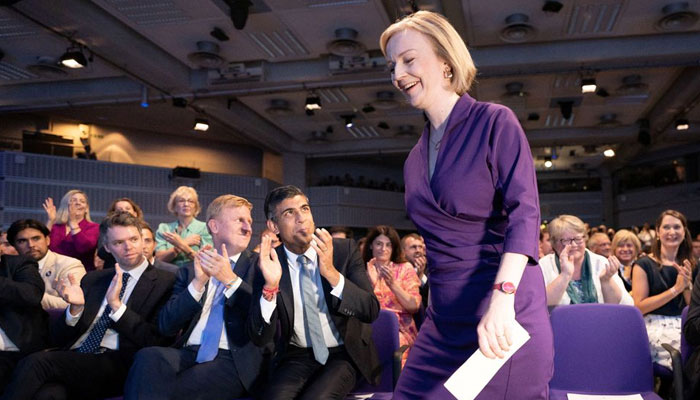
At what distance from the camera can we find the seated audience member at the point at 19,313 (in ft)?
9.71

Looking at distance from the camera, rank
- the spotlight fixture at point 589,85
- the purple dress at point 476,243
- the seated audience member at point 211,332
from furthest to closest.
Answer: the spotlight fixture at point 589,85 → the seated audience member at point 211,332 → the purple dress at point 476,243

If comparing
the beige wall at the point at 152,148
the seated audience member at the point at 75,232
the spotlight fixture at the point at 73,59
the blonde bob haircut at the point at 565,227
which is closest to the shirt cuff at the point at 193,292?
the blonde bob haircut at the point at 565,227

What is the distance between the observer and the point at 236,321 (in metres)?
2.68

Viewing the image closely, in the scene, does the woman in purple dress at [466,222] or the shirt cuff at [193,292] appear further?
the shirt cuff at [193,292]

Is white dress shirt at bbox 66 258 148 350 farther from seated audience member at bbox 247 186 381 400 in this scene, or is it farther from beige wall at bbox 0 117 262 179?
beige wall at bbox 0 117 262 179

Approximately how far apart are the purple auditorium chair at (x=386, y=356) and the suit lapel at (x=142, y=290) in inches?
46.0

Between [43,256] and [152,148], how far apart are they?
1035 cm

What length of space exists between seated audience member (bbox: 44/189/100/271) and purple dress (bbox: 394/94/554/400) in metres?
4.04

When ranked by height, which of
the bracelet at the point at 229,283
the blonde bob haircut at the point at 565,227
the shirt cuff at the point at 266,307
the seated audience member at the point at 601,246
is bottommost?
the shirt cuff at the point at 266,307

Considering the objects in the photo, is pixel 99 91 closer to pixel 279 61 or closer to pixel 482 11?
pixel 279 61

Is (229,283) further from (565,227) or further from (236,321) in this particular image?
(565,227)

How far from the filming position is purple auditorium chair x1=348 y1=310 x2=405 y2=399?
267cm

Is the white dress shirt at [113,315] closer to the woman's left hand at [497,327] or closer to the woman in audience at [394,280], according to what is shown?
the woman in audience at [394,280]

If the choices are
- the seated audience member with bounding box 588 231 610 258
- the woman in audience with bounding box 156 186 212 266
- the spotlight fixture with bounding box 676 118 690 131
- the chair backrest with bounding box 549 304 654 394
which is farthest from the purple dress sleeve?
the spotlight fixture with bounding box 676 118 690 131
